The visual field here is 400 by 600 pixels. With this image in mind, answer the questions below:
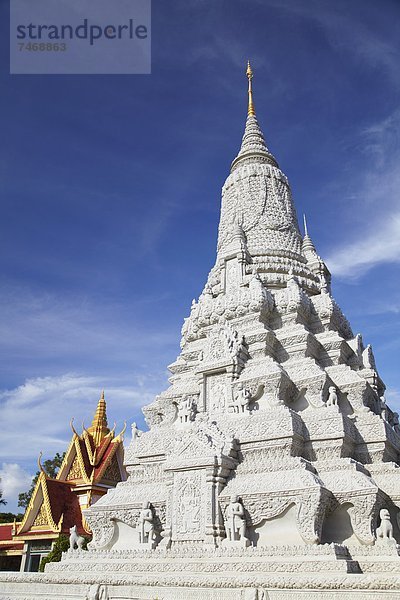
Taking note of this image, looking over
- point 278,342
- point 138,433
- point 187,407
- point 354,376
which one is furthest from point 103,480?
point 354,376

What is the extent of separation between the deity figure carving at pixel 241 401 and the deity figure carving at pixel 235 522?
274cm

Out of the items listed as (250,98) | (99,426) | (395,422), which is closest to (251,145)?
(250,98)

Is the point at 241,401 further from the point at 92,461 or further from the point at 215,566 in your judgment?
the point at 92,461

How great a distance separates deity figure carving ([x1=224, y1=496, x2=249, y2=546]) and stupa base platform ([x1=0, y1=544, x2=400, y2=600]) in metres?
0.77

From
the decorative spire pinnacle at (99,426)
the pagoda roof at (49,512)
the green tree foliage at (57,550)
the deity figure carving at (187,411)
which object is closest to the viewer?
the deity figure carving at (187,411)

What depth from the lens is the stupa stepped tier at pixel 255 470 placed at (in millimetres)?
10008

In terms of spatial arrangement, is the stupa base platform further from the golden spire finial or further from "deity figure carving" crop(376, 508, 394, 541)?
the golden spire finial

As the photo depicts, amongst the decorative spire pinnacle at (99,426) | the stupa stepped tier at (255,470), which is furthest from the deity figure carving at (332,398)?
the decorative spire pinnacle at (99,426)

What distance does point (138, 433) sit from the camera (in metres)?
16.3

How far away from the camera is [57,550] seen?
59.9 ft

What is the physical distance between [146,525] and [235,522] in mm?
→ 2595

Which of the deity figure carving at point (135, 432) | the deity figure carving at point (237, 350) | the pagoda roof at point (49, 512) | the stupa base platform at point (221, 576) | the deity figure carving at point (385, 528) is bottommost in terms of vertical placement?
the stupa base platform at point (221, 576)

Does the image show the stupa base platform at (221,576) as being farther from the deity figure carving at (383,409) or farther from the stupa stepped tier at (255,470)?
the deity figure carving at (383,409)

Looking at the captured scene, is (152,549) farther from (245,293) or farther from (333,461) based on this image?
(245,293)
